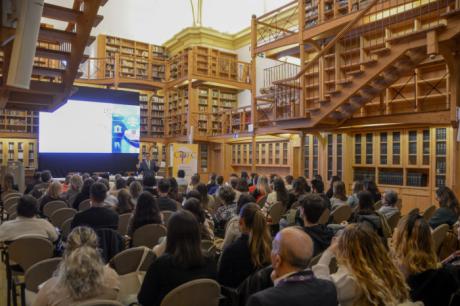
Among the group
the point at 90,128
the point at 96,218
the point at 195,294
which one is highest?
the point at 90,128

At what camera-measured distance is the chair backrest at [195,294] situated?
188 cm

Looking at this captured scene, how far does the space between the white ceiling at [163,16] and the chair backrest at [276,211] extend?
13078 mm

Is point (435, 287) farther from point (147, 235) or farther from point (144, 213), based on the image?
point (144, 213)

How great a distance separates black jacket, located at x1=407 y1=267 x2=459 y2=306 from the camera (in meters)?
2.18

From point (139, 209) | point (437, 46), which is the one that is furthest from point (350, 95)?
point (139, 209)

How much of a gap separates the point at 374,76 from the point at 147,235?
5592 mm

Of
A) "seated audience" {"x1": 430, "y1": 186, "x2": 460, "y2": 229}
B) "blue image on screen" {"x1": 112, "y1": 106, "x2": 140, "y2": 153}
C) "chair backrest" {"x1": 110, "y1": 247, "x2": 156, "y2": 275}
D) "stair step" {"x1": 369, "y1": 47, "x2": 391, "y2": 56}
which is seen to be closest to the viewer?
"chair backrest" {"x1": 110, "y1": 247, "x2": 156, "y2": 275}

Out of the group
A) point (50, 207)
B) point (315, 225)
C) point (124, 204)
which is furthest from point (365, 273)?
point (50, 207)

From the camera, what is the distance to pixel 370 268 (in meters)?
1.98

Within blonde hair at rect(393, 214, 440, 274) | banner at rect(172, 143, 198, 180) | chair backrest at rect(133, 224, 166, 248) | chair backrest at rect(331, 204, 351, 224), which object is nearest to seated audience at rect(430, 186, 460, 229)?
chair backrest at rect(331, 204, 351, 224)

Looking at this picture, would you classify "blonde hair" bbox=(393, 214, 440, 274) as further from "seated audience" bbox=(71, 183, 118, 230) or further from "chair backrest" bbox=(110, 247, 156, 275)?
"seated audience" bbox=(71, 183, 118, 230)

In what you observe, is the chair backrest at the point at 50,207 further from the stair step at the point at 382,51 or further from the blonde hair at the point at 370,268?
the stair step at the point at 382,51

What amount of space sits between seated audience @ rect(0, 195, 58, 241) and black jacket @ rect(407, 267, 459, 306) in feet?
10.5

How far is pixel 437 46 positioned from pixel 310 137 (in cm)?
571
